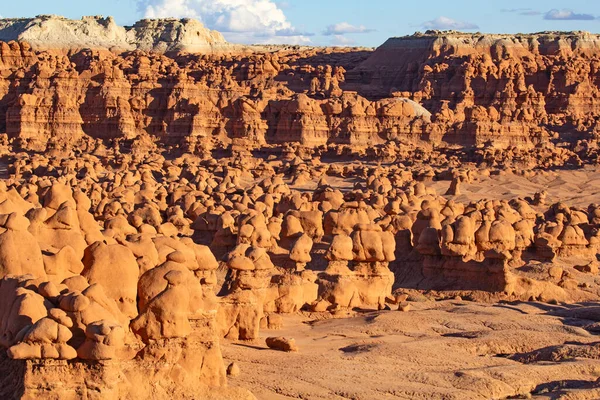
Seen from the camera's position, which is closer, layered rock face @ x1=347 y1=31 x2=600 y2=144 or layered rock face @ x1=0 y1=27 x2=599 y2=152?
layered rock face @ x1=0 y1=27 x2=599 y2=152

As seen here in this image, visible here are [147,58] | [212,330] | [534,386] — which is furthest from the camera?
[147,58]

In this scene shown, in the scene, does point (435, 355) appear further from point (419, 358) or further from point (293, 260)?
point (293, 260)

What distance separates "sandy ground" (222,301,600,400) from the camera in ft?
32.1

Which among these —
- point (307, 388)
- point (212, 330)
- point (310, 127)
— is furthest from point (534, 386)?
point (310, 127)

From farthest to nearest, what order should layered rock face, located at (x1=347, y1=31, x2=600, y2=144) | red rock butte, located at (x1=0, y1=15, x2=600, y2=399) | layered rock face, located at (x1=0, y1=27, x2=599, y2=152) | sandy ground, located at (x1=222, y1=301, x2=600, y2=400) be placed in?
layered rock face, located at (x1=347, y1=31, x2=600, y2=144)
layered rock face, located at (x1=0, y1=27, x2=599, y2=152)
sandy ground, located at (x1=222, y1=301, x2=600, y2=400)
red rock butte, located at (x1=0, y1=15, x2=600, y2=399)

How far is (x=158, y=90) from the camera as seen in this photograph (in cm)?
5062

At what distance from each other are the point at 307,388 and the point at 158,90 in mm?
41941

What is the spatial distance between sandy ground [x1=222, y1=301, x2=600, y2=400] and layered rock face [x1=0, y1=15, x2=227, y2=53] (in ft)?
196

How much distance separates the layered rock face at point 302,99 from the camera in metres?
48.4

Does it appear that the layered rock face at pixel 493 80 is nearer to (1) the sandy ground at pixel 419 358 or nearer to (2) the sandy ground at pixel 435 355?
(2) the sandy ground at pixel 435 355

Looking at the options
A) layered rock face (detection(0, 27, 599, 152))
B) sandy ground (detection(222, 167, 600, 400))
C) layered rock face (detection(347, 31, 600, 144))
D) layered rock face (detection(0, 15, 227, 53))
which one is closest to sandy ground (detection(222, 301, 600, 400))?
sandy ground (detection(222, 167, 600, 400))

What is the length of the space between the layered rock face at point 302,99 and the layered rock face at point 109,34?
628cm

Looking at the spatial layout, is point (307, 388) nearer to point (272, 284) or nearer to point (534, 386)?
point (534, 386)

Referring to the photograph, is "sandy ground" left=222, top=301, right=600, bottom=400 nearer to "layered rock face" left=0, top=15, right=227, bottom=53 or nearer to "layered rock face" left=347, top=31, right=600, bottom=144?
"layered rock face" left=347, top=31, right=600, bottom=144
